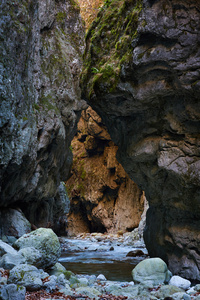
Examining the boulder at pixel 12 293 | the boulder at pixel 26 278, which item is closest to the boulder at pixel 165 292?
the boulder at pixel 26 278

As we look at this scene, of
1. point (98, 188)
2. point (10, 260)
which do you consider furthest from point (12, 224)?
point (98, 188)

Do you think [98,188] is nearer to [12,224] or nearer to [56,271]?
[12,224]

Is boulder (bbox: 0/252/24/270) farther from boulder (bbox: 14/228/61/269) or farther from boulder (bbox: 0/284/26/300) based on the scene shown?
boulder (bbox: 0/284/26/300)

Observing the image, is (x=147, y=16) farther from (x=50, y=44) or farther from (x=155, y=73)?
(x=50, y=44)

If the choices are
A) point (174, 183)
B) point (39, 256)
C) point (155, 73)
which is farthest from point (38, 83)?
point (39, 256)

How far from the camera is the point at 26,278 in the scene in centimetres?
587

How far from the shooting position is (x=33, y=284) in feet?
18.9

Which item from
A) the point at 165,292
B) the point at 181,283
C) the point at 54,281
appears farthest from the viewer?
the point at 181,283

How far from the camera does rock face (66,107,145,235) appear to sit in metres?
34.1

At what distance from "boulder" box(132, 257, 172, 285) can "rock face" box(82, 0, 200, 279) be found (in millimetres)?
2097

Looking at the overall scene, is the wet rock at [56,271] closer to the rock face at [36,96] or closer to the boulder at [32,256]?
the boulder at [32,256]

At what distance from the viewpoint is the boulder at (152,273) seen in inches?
310

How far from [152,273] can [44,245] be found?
3.06m

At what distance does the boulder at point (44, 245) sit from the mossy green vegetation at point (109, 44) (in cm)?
507
